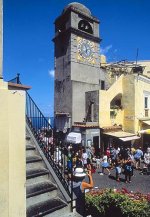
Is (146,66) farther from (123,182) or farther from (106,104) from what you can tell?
(123,182)

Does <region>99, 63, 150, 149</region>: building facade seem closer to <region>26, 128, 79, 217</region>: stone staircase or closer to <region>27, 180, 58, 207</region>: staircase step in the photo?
<region>26, 128, 79, 217</region>: stone staircase

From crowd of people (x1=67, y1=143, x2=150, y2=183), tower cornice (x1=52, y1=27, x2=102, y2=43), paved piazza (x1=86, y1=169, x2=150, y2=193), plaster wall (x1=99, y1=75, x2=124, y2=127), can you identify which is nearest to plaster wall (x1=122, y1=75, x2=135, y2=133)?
plaster wall (x1=99, y1=75, x2=124, y2=127)

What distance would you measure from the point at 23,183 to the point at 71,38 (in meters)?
27.5

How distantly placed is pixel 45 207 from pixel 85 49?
26.9 m

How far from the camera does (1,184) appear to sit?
264 centimetres

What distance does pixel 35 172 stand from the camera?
5.89 meters

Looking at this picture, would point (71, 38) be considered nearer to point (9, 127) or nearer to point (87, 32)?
point (87, 32)

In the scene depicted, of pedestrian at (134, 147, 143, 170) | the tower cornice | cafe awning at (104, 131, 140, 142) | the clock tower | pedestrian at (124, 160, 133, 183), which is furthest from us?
the tower cornice

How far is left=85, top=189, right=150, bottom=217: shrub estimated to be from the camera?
8273 mm

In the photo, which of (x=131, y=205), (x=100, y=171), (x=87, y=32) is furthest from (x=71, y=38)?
(x=131, y=205)

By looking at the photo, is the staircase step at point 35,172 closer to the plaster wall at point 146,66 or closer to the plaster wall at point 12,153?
the plaster wall at point 12,153

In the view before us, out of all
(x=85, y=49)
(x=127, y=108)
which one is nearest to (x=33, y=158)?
(x=127, y=108)

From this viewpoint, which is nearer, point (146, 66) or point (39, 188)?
point (39, 188)

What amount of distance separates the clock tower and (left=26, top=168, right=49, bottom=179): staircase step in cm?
2129
